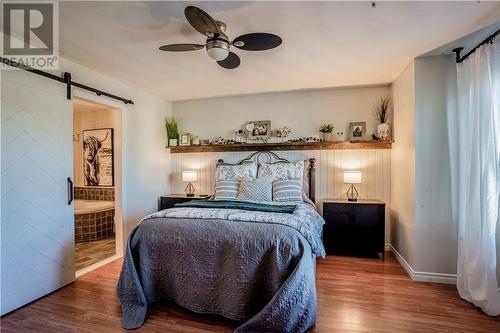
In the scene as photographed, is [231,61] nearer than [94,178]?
Yes

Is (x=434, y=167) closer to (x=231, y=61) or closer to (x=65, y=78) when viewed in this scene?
(x=231, y=61)

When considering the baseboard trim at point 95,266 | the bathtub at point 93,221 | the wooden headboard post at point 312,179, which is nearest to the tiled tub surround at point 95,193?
the bathtub at point 93,221

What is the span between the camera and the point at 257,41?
195 centimetres

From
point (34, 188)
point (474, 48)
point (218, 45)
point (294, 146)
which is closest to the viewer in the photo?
point (218, 45)

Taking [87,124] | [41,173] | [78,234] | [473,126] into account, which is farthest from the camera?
[87,124]

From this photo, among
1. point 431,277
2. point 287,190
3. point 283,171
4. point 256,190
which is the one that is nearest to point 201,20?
point 256,190

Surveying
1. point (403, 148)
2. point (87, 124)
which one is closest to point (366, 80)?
point (403, 148)

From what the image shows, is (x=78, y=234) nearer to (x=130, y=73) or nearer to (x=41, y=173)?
(x=41, y=173)

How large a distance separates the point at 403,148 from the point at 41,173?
405 cm

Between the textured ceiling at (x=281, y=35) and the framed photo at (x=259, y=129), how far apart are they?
0.88 meters

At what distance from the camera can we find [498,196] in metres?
2.14

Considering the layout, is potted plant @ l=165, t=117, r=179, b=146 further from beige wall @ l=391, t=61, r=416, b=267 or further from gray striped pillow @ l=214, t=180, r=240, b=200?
beige wall @ l=391, t=61, r=416, b=267

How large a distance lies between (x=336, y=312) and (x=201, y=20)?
2.49 m

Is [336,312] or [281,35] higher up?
[281,35]
